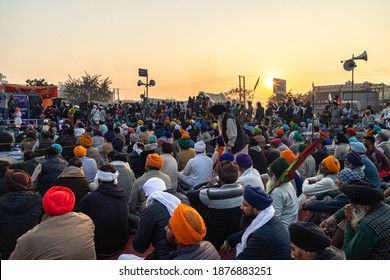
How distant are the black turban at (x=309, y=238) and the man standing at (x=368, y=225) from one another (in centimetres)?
49

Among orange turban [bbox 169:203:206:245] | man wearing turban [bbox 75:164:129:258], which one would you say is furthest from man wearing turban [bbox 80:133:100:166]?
orange turban [bbox 169:203:206:245]

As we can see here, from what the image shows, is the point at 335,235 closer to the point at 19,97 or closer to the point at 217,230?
the point at 217,230

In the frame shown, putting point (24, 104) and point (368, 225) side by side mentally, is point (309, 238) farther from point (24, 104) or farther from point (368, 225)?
point (24, 104)

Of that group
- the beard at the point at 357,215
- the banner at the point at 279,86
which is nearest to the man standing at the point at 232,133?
the beard at the point at 357,215

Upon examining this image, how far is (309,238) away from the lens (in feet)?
7.48

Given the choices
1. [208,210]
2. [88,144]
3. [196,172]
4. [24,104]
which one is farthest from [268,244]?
[24,104]

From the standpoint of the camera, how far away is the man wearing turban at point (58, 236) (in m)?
2.80

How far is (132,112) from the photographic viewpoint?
2320 cm

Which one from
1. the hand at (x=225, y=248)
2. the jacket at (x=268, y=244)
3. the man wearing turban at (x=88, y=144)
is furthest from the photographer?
the man wearing turban at (x=88, y=144)

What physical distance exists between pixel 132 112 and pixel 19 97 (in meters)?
6.79

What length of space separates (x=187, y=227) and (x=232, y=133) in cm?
425

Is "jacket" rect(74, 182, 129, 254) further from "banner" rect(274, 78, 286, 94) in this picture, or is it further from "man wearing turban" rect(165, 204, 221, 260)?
"banner" rect(274, 78, 286, 94)

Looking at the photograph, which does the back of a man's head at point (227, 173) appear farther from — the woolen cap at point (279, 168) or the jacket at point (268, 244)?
the jacket at point (268, 244)

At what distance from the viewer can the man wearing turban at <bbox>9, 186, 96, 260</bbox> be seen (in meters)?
2.80
